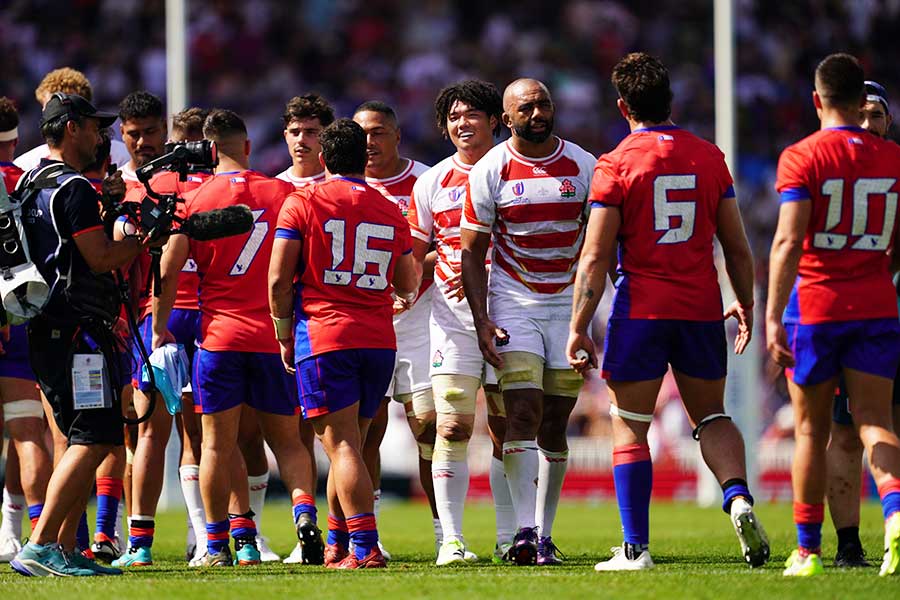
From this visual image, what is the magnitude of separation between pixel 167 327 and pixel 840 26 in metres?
18.0

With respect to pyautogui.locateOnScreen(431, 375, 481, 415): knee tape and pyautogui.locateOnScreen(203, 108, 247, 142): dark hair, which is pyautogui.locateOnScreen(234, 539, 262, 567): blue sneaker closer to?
pyautogui.locateOnScreen(431, 375, 481, 415): knee tape

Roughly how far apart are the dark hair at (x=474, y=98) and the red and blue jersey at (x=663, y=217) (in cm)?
199

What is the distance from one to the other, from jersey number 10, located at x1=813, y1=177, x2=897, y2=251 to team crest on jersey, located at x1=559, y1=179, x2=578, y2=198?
1.83 m

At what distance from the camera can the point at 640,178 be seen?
296 inches

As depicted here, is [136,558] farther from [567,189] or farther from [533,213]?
[567,189]

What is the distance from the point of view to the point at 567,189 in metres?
8.67

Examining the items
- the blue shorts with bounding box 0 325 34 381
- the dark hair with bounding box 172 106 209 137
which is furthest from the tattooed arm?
the blue shorts with bounding box 0 325 34 381

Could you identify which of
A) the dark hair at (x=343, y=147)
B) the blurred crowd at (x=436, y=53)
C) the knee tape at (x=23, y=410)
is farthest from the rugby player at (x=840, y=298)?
the blurred crowd at (x=436, y=53)

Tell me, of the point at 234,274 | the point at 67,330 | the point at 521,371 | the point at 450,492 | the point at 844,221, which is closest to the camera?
the point at 844,221

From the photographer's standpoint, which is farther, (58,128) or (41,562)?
(58,128)

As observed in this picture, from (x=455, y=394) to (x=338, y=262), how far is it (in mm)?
1179

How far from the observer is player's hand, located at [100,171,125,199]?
316 inches

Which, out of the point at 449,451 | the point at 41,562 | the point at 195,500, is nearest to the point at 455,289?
the point at 449,451

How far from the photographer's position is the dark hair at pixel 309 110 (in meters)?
10.0
